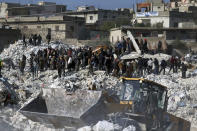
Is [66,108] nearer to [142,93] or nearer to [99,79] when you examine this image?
[142,93]

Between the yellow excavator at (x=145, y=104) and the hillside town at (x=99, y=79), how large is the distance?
0.03 meters

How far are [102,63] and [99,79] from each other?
4.34 feet

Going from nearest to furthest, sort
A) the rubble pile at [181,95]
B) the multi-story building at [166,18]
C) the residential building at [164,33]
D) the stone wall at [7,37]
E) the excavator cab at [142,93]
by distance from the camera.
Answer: the excavator cab at [142,93] < the rubble pile at [181,95] < the stone wall at [7,37] < the residential building at [164,33] < the multi-story building at [166,18]

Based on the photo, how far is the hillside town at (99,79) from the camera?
43.6 ft

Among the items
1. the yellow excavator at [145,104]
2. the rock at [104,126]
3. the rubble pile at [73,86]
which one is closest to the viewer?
the rock at [104,126]

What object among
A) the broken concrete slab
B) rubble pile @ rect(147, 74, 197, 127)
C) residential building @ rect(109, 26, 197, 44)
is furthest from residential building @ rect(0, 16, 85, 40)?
the broken concrete slab

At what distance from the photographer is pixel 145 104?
1302cm

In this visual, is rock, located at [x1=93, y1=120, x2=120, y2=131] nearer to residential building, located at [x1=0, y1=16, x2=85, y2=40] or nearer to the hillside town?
the hillside town

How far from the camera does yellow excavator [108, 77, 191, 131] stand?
12.9 m

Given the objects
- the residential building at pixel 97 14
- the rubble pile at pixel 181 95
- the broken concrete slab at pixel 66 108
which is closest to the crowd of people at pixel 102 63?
the rubble pile at pixel 181 95

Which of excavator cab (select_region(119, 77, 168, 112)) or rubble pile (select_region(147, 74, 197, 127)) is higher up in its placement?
excavator cab (select_region(119, 77, 168, 112))

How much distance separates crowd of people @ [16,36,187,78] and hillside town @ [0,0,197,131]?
50mm

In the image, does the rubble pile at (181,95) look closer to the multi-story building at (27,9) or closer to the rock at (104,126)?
the rock at (104,126)

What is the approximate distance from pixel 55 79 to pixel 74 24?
792 inches
